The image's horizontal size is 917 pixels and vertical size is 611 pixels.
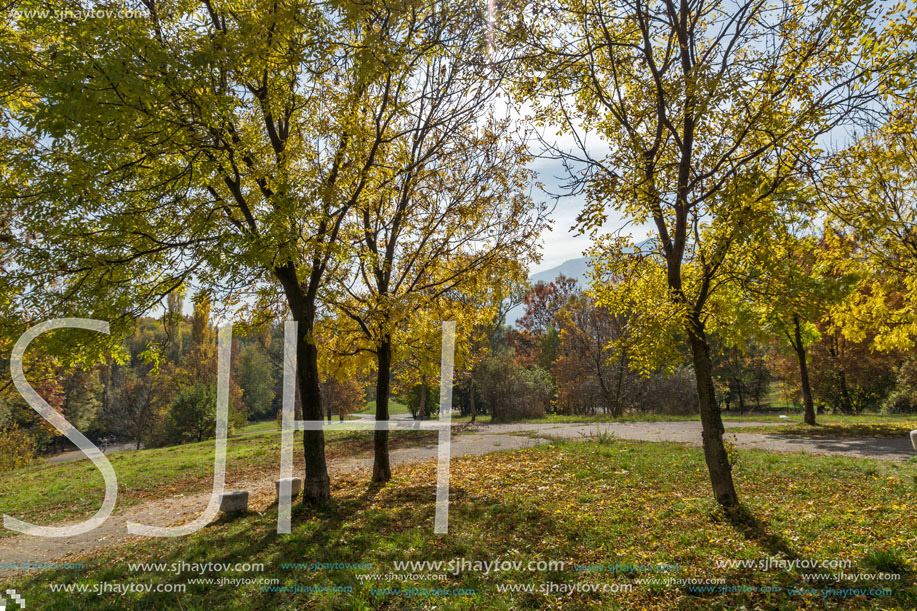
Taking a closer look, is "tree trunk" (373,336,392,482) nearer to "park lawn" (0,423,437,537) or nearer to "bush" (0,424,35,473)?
"park lawn" (0,423,437,537)

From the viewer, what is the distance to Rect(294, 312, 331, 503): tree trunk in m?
8.04

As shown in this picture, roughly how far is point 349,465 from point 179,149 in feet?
33.9

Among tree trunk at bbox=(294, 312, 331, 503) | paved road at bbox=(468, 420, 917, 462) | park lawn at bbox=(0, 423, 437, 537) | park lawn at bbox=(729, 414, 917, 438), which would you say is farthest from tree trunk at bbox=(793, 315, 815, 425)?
tree trunk at bbox=(294, 312, 331, 503)

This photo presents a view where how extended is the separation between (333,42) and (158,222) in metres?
3.90

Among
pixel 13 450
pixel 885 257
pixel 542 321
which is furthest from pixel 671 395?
pixel 13 450

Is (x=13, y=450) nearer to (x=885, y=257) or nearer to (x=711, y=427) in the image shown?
(x=711, y=427)

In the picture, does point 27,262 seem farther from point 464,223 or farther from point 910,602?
point 910,602

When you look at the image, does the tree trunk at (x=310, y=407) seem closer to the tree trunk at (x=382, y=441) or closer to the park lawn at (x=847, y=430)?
the tree trunk at (x=382, y=441)

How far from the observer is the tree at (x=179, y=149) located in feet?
17.1

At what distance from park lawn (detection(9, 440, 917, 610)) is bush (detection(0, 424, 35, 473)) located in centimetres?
1560

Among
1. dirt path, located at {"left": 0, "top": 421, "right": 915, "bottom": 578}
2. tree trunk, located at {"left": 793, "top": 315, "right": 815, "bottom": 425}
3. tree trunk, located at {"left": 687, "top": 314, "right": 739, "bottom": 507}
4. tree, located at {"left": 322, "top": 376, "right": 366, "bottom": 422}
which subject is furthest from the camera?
tree, located at {"left": 322, "top": 376, "right": 366, "bottom": 422}

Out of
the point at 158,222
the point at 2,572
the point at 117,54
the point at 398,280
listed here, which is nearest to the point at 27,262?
the point at 158,222

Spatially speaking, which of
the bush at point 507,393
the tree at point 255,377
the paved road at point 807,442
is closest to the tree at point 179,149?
the paved road at point 807,442

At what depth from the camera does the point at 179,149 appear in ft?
20.2
